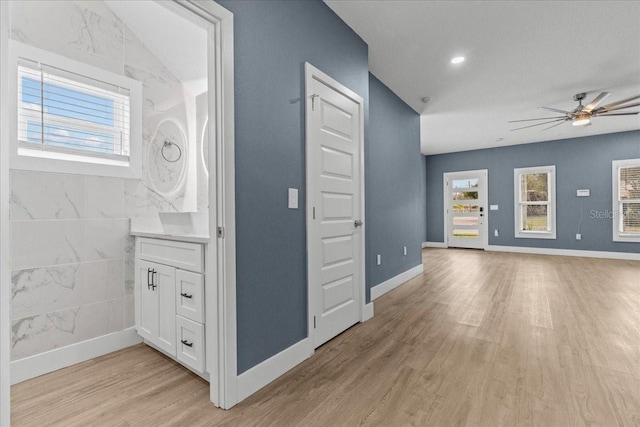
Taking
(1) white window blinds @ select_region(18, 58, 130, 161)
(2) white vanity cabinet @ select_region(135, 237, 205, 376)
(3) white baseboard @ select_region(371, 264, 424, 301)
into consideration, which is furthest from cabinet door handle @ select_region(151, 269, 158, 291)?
(3) white baseboard @ select_region(371, 264, 424, 301)

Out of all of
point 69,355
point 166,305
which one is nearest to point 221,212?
point 166,305

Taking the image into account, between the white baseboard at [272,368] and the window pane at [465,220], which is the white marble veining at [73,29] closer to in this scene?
the white baseboard at [272,368]

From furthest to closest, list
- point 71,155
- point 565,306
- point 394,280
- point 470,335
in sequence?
point 394,280, point 565,306, point 470,335, point 71,155

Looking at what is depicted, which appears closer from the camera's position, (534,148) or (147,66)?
(147,66)

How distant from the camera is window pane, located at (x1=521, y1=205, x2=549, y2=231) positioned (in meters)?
7.22

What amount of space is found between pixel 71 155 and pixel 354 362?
101 inches

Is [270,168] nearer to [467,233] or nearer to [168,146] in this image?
[168,146]

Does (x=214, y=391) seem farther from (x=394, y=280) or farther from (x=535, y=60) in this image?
(x=535, y=60)

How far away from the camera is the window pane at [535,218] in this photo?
284 inches

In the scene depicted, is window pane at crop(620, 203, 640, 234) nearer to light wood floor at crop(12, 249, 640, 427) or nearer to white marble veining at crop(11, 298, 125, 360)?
light wood floor at crop(12, 249, 640, 427)

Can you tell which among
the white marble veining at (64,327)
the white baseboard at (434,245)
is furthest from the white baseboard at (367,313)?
the white baseboard at (434,245)

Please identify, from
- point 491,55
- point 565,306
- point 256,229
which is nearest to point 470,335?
point 565,306

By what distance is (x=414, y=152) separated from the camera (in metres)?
5.05

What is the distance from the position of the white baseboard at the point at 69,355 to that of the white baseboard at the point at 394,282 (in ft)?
Result: 8.18
